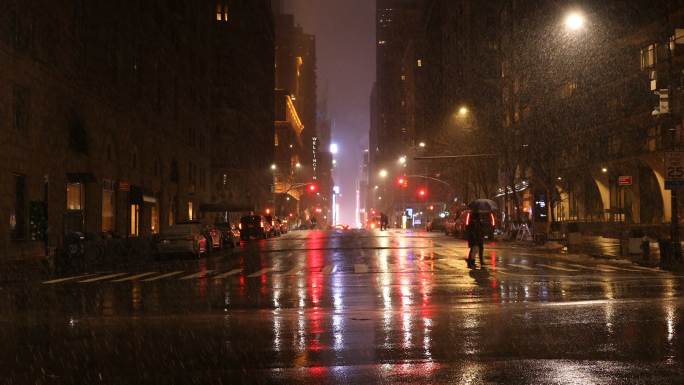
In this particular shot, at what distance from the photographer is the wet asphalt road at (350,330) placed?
26.1 feet

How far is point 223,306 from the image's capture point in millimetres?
13945

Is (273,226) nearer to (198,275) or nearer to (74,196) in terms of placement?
(74,196)

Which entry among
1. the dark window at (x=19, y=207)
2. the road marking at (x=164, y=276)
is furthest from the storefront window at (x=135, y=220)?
the road marking at (x=164, y=276)

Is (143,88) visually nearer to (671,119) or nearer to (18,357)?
(671,119)

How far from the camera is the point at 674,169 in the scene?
81.0 feet

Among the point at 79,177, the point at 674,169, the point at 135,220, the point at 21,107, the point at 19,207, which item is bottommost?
the point at 135,220

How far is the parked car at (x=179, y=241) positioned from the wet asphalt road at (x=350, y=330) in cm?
1092

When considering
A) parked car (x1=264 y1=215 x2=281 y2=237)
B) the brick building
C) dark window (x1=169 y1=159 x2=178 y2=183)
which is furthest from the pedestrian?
parked car (x1=264 y1=215 x2=281 y2=237)

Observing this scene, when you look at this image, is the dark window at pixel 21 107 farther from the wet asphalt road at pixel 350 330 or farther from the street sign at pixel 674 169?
the street sign at pixel 674 169

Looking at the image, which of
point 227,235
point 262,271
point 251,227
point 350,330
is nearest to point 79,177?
point 227,235

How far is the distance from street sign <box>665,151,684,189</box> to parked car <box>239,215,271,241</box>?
3831 centimetres

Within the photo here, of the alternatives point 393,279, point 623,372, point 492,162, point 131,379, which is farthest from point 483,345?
point 492,162

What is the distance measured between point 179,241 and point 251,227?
88.6ft

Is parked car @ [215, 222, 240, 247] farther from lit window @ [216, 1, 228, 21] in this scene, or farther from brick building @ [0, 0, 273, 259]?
lit window @ [216, 1, 228, 21]
